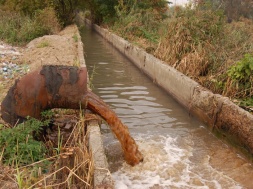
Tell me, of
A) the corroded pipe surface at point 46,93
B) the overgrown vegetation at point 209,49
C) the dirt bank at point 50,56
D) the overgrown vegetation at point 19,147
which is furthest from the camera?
the dirt bank at point 50,56

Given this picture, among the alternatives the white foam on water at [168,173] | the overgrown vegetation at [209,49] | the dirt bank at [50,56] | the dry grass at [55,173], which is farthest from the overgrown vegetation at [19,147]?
the overgrown vegetation at [209,49]

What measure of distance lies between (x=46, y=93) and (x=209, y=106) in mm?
3347

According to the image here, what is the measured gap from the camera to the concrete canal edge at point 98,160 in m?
3.36

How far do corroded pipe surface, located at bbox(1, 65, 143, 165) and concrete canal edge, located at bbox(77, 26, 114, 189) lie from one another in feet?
1.22

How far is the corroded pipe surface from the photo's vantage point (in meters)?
4.39

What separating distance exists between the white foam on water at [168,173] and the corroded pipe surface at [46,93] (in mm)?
1176

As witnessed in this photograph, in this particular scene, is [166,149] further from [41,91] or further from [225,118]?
[41,91]

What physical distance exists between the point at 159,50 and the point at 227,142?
16.5 ft

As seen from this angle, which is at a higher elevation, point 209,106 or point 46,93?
point 46,93

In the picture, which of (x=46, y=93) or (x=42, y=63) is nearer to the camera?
(x=46, y=93)

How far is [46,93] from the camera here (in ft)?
14.6

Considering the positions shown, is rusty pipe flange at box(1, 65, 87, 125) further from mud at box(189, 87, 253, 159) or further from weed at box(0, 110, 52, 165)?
mud at box(189, 87, 253, 159)

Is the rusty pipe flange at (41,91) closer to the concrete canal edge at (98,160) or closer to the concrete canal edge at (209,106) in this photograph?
the concrete canal edge at (98,160)

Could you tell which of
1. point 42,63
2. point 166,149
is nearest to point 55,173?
point 166,149
